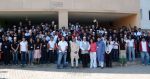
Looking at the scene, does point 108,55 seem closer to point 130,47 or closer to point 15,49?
point 130,47

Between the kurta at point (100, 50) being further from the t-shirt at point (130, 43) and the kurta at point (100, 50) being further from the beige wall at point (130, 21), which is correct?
the beige wall at point (130, 21)

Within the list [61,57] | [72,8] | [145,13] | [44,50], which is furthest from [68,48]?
[145,13]

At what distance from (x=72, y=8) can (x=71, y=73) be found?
8.40 m

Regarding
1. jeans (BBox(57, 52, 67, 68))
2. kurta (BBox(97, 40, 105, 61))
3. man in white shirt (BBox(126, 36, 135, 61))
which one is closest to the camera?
jeans (BBox(57, 52, 67, 68))

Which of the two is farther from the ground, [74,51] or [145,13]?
[145,13]

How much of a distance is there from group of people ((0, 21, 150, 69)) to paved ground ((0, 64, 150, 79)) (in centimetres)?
65

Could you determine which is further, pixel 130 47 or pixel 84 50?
pixel 130 47

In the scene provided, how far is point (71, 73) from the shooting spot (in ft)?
61.5

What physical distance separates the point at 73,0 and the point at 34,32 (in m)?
4.88

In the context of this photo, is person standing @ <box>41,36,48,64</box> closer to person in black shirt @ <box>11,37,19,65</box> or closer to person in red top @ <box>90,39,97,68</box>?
person in black shirt @ <box>11,37,19,65</box>

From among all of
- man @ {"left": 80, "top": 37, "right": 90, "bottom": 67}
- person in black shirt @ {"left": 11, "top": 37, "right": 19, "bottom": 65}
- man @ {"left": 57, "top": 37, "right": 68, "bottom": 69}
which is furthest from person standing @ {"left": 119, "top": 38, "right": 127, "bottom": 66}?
person in black shirt @ {"left": 11, "top": 37, "right": 19, "bottom": 65}

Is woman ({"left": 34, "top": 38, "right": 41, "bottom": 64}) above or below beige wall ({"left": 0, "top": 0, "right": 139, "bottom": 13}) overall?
below

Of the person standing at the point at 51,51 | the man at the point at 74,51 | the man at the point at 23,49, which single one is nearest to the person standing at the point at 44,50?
the person standing at the point at 51,51

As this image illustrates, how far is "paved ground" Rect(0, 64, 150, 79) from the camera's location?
17.6 metres
